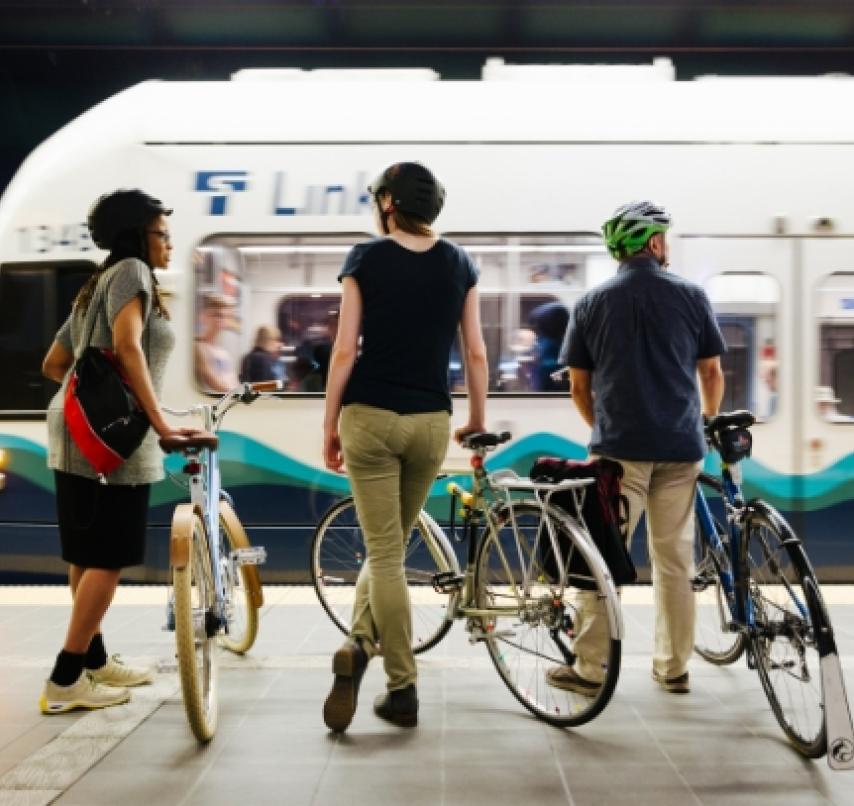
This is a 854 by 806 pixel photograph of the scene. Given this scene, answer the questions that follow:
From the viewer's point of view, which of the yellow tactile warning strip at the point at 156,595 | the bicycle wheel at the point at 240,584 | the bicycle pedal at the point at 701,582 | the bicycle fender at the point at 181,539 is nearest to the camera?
the bicycle fender at the point at 181,539

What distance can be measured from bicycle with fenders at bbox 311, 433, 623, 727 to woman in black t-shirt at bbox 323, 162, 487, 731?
0.38 meters

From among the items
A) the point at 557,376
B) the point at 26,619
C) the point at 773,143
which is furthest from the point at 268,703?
the point at 773,143

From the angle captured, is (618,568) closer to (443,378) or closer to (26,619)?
(443,378)

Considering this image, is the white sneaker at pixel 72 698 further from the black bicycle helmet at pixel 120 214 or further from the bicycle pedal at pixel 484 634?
the black bicycle helmet at pixel 120 214

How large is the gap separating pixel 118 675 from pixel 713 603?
7.92 feet

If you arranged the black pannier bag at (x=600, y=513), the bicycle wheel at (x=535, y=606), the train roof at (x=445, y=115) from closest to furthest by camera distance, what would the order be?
the bicycle wheel at (x=535, y=606), the black pannier bag at (x=600, y=513), the train roof at (x=445, y=115)

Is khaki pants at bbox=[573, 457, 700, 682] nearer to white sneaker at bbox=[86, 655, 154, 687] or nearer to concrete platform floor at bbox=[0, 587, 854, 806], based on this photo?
concrete platform floor at bbox=[0, 587, 854, 806]

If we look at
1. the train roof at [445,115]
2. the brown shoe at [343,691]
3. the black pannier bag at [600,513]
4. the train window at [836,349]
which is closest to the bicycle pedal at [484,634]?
the black pannier bag at [600,513]

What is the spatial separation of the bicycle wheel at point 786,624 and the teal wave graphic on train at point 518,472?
8.96ft

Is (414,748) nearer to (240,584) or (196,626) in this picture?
(196,626)

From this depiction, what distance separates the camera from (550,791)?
3270mm

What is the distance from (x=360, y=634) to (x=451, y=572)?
2.11 feet

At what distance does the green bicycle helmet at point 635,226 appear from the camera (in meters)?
4.24

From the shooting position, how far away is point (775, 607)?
12.4 feet
